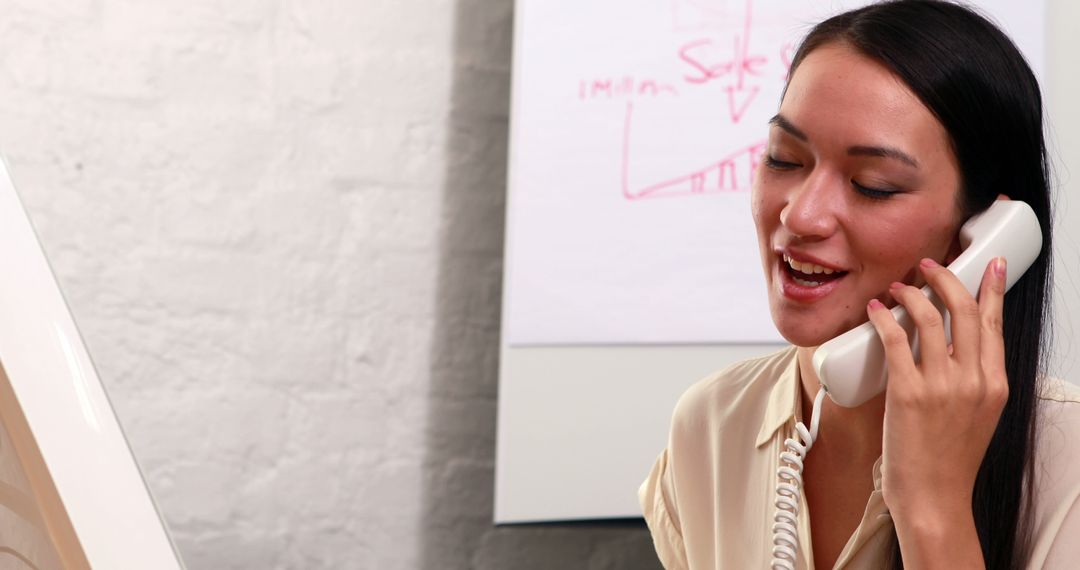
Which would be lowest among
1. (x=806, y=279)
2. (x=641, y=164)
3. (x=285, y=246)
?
(x=285, y=246)

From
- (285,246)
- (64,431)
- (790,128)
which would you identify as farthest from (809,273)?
(285,246)

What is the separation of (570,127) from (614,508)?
540mm

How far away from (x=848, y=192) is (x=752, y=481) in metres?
0.30

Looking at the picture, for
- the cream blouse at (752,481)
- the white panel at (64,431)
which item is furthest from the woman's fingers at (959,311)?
the white panel at (64,431)

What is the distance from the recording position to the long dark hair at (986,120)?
0.82 metres

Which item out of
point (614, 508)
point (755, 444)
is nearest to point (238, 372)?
point (614, 508)

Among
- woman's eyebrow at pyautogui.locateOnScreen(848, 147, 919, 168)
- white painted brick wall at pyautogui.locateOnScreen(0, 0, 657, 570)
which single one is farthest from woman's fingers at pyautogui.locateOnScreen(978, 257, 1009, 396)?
white painted brick wall at pyautogui.locateOnScreen(0, 0, 657, 570)

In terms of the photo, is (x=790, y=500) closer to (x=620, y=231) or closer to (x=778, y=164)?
(x=778, y=164)

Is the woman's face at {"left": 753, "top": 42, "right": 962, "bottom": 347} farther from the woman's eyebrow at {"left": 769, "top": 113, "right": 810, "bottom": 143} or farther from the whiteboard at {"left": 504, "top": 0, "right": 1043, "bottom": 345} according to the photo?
the whiteboard at {"left": 504, "top": 0, "right": 1043, "bottom": 345}

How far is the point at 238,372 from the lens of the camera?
1.55m

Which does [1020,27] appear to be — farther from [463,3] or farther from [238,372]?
[238,372]

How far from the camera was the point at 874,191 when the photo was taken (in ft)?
2.70

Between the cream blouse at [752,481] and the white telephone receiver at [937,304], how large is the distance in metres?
0.10

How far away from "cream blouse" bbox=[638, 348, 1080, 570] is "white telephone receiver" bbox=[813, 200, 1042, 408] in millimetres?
99
